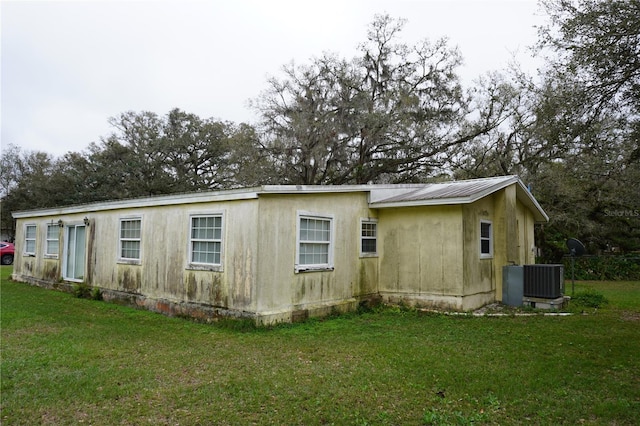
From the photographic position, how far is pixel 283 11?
12.3 metres

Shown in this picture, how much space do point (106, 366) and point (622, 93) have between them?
893 cm

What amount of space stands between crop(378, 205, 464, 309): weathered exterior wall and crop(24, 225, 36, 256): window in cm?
1317

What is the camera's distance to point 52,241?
48.0 ft

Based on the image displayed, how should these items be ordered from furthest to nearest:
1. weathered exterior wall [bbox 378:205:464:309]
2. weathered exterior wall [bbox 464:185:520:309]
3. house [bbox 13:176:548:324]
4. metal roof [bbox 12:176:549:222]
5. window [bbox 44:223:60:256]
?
window [bbox 44:223:60:256]
weathered exterior wall [bbox 464:185:520:309]
weathered exterior wall [bbox 378:205:464:309]
metal roof [bbox 12:176:549:222]
house [bbox 13:176:548:324]

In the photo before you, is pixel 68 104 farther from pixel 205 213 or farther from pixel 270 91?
pixel 205 213

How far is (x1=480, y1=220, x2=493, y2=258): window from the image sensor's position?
36.0ft

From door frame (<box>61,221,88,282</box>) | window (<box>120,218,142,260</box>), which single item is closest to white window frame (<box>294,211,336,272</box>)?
window (<box>120,218,142,260</box>)

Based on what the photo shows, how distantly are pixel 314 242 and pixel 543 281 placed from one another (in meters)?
6.11

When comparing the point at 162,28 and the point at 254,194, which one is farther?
the point at 162,28

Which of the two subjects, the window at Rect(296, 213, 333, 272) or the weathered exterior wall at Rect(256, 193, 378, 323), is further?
the window at Rect(296, 213, 333, 272)

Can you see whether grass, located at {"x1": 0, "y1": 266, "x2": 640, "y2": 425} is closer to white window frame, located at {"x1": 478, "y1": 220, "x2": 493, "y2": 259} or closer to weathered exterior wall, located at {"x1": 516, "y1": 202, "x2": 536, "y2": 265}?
white window frame, located at {"x1": 478, "y1": 220, "x2": 493, "y2": 259}

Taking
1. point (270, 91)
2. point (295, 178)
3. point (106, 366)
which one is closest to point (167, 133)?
point (270, 91)

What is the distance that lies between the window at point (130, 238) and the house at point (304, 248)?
3 cm

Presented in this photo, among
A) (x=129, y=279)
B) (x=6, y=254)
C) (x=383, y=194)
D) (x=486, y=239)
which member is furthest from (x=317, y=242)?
(x=6, y=254)
